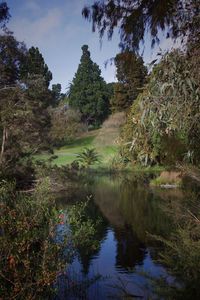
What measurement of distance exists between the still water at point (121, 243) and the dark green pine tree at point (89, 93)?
34.7 metres

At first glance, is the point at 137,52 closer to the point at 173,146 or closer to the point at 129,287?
the point at 129,287

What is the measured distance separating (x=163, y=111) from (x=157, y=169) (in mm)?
30957

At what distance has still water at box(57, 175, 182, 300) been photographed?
9.45 m

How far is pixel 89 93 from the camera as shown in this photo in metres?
63.0

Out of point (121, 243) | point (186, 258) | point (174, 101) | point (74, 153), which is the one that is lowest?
point (121, 243)

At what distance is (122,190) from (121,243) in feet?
41.4

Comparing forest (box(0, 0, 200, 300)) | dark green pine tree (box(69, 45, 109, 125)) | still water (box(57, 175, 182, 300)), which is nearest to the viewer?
forest (box(0, 0, 200, 300))

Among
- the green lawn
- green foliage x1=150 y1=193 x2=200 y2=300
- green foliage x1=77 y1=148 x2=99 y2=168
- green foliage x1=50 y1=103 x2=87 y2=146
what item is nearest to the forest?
green foliage x1=150 y1=193 x2=200 y2=300

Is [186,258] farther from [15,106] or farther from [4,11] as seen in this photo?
[15,106]

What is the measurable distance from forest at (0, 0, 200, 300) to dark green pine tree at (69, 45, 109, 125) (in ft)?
70.6

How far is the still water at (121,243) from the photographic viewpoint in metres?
9.45

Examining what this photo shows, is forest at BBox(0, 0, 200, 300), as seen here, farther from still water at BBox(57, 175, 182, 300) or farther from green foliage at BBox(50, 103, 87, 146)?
green foliage at BBox(50, 103, 87, 146)

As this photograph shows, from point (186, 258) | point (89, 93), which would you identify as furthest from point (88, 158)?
point (186, 258)

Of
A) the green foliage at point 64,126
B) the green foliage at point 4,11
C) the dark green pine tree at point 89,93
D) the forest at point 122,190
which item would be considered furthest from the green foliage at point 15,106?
the dark green pine tree at point 89,93
